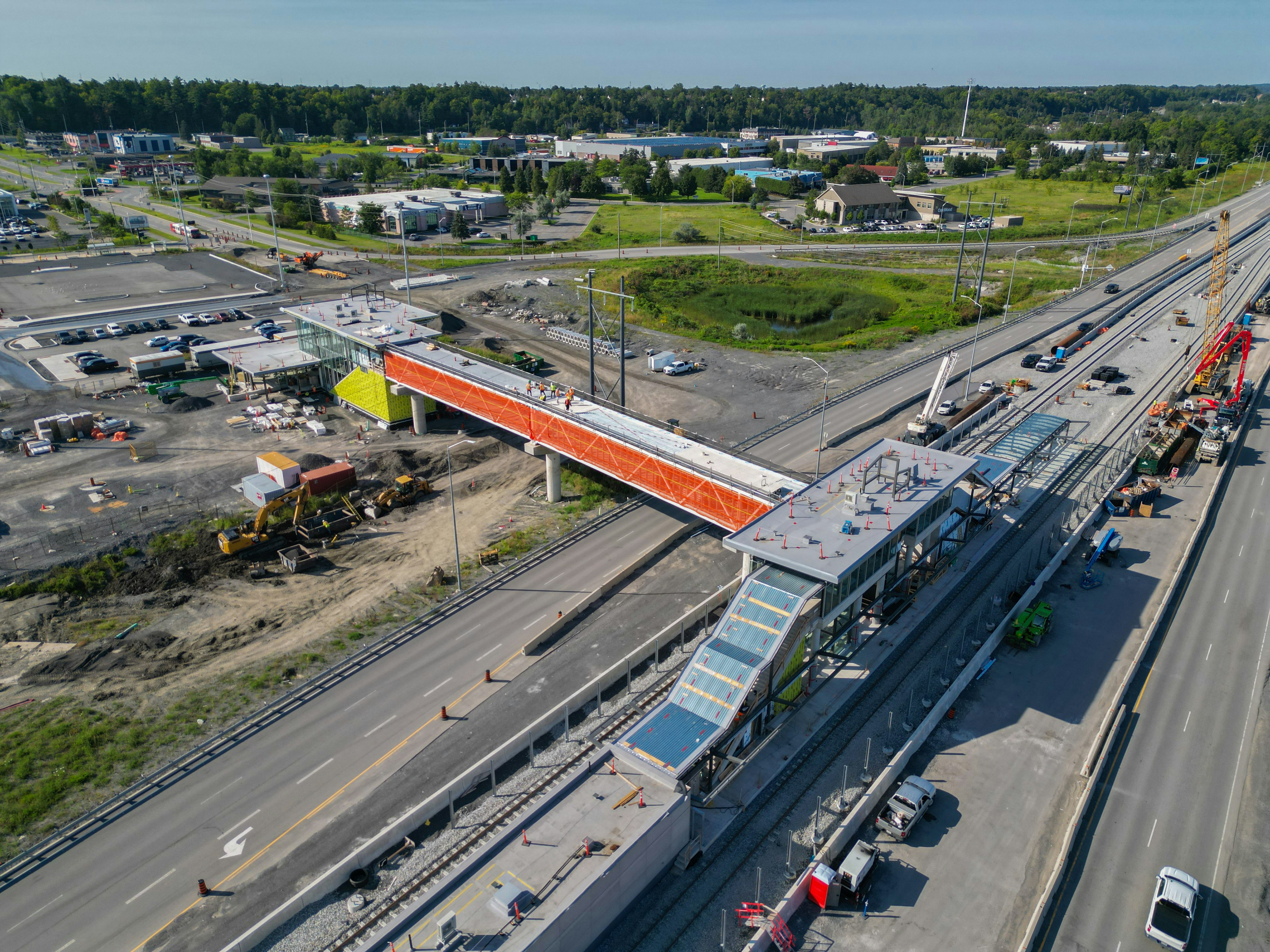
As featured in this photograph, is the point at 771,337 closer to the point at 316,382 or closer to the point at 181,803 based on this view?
the point at 316,382

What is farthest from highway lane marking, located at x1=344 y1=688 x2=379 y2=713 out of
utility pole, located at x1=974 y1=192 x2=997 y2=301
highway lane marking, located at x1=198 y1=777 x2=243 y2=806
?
utility pole, located at x1=974 y1=192 x2=997 y2=301

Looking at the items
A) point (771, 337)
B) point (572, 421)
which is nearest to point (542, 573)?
point (572, 421)

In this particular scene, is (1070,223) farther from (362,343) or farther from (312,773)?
(312,773)

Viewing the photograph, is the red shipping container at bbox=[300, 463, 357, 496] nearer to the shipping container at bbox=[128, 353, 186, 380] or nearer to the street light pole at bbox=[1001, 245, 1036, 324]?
the shipping container at bbox=[128, 353, 186, 380]

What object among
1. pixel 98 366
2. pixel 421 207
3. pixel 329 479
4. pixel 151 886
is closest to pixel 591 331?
pixel 329 479

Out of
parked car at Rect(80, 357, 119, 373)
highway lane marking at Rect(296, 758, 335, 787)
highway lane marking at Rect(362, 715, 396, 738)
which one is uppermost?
parked car at Rect(80, 357, 119, 373)

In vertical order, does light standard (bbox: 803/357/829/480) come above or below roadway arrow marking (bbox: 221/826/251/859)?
above
